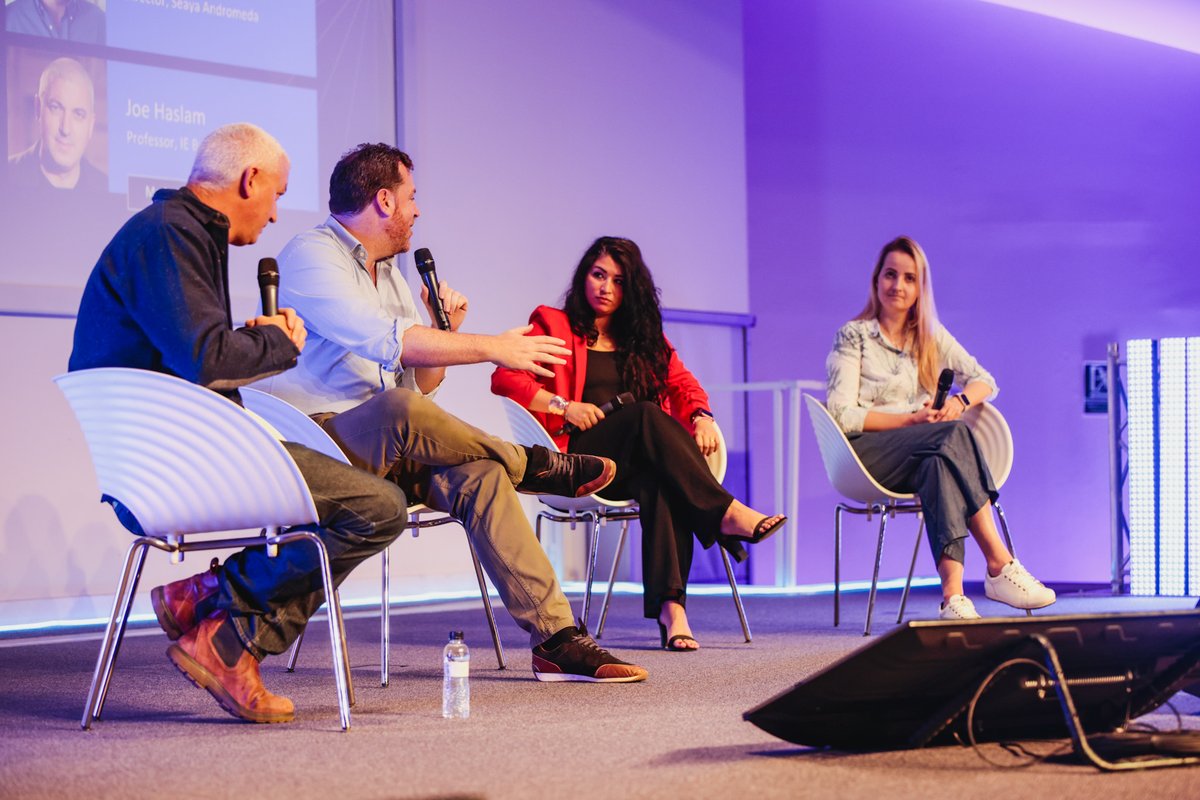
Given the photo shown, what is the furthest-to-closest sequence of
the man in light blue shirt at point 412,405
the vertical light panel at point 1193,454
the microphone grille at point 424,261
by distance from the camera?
the vertical light panel at point 1193,454 < the microphone grille at point 424,261 < the man in light blue shirt at point 412,405

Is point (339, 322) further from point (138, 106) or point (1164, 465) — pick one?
point (1164, 465)

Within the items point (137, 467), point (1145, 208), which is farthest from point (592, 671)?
point (1145, 208)

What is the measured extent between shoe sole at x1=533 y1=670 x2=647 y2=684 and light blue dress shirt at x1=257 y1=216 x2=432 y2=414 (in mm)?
714

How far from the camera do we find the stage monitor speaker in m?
1.66

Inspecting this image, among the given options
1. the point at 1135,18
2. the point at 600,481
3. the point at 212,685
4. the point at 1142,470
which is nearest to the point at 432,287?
the point at 600,481

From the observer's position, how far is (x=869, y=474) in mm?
3783

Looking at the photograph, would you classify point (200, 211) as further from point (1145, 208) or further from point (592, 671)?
point (1145, 208)

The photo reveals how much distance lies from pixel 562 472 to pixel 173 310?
96 cm

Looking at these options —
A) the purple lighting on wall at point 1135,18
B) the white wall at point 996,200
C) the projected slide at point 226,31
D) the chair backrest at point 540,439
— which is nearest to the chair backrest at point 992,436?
the chair backrest at point 540,439

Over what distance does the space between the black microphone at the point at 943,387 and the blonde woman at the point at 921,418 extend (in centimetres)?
3

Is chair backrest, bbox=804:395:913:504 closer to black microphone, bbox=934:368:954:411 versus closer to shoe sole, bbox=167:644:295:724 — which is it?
black microphone, bbox=934:368:954:411

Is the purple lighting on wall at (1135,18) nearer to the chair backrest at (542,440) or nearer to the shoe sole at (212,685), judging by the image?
the chair backrest at (542,440)

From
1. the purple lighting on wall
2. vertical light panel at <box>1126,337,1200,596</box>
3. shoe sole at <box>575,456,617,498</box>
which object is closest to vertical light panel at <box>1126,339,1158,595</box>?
vertical light panel at <box>1126,337,1200,596</box>

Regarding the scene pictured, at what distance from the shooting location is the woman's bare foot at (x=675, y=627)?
10.9 feet
